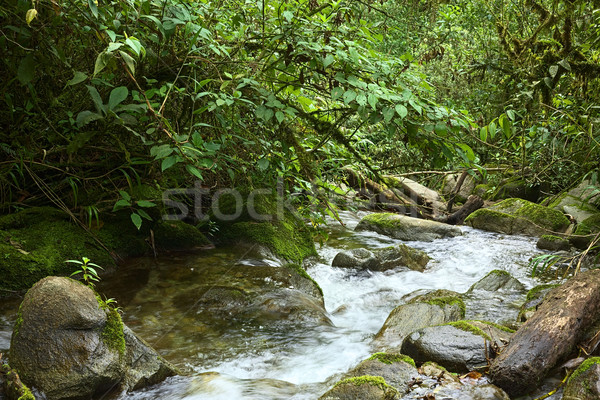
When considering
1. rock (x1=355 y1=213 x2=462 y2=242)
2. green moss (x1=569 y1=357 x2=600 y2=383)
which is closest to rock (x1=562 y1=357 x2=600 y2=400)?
green moss (x1=569 y1=357 x2=600 y2=383)

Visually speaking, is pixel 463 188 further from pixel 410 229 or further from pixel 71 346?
pixel 71 346

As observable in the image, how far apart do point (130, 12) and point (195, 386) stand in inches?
94.6

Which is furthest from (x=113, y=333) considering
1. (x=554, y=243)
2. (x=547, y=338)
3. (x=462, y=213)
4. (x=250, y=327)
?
(x=462, y=213)

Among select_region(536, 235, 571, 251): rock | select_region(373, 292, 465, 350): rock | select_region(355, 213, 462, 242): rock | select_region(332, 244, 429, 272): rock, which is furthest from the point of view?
select_region(355, 213, 462, 242): rock

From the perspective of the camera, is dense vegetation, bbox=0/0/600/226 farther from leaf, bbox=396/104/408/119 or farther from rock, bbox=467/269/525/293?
rock, bbox=467/269/525/293

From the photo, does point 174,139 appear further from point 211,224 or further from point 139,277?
point 211,224

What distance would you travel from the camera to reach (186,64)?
11.5 ft

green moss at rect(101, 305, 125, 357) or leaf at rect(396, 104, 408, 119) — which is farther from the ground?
leaf at rect(396, 104, 408, 119)

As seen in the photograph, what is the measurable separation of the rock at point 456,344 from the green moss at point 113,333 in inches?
72.1

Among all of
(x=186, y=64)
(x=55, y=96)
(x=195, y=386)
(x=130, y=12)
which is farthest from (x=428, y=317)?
(x=55, y=96)

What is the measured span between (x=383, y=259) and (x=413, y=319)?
94.7 inches

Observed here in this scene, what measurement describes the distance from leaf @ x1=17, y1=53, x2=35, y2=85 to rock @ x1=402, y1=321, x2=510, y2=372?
3.13 meters

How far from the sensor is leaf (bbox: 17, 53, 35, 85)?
3.05 metres

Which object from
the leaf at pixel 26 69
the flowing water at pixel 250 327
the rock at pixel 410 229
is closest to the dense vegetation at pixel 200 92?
the leaf at pixel 26 69
